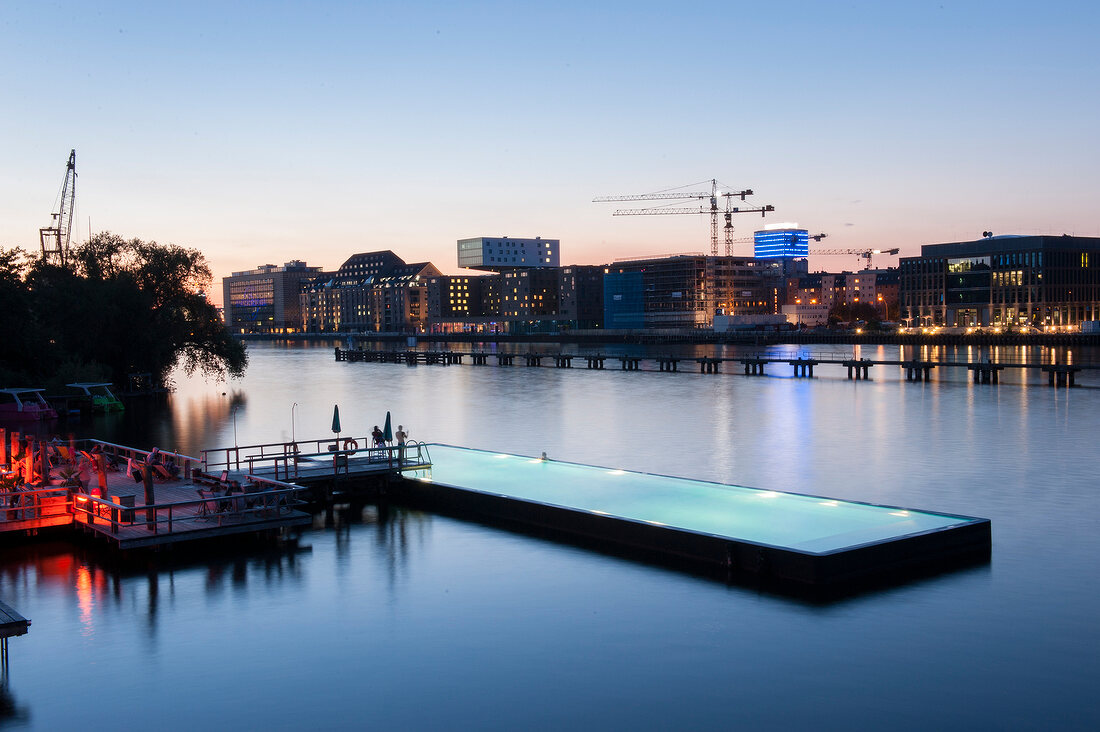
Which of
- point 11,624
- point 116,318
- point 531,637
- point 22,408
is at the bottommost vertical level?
point 531,637

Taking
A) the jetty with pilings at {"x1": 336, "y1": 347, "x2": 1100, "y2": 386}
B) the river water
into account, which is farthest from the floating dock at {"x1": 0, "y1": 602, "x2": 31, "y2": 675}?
the jetty with pilings at {"x1": 336, "y1": 347, "x2": 1100, "y2": 386}

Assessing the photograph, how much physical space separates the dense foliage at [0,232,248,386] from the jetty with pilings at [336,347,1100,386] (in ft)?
164

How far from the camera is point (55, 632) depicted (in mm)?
19234

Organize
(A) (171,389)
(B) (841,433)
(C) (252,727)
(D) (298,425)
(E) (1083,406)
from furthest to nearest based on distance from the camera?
(A) (171,389) → (E) (1083,406) → (D) (298,425) → (B) (841,433) → (C) (252,727)

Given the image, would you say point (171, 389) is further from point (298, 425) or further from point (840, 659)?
point (840, 659)

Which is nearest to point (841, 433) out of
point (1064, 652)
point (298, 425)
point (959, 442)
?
point (959, 442)

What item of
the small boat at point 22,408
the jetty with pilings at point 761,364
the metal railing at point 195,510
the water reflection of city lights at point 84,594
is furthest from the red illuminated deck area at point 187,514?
the jetty with pilings at point 761,364

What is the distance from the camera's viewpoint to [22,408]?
62.2 meters

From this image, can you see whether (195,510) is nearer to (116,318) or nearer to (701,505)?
(701,505)

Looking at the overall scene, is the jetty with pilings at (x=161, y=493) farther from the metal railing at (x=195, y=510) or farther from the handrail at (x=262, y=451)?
the handrail at (x=262, y=451)

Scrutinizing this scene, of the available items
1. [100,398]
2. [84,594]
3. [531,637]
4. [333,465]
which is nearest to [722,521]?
[531,637]

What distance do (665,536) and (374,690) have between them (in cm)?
932

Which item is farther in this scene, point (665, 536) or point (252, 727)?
point (665, 536)

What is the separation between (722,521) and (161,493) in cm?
1633
